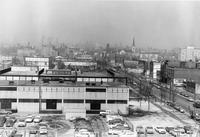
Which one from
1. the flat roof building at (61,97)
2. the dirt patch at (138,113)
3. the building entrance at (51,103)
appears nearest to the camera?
the flat roof building at (61,97)

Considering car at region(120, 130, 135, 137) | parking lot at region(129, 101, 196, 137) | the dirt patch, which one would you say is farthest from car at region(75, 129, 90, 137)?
the dirt patch

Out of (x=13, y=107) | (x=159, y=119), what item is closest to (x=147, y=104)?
(x=159, y=119)

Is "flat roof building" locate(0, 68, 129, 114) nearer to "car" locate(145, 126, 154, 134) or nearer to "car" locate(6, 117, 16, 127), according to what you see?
"car" locate(6, 117, 16, 127)

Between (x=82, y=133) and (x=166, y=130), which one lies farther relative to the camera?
(x=166, y=130)

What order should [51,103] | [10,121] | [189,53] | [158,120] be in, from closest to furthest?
[10,121]
[158,120]
[51,103]
[189,53]

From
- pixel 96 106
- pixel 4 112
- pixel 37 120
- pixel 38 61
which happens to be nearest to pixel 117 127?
pixel 96 106

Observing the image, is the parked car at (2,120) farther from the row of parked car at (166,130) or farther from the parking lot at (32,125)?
the row of parked car at (166,130)

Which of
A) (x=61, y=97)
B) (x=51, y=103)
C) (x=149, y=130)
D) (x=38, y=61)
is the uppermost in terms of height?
(x=38, y=61)

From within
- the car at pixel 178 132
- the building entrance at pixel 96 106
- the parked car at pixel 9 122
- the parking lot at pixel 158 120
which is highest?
the building entrance at pixel 96 106

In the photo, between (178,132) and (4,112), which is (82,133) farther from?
(4,112)

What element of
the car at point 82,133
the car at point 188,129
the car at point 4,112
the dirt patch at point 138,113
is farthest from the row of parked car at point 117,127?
the car at point 4,112

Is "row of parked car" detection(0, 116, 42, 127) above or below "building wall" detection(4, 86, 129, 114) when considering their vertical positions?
below
